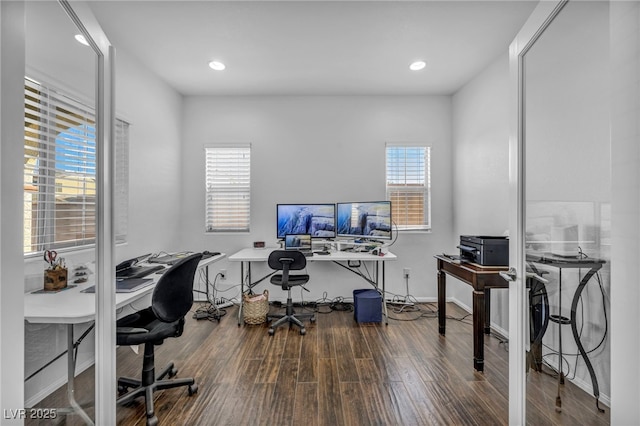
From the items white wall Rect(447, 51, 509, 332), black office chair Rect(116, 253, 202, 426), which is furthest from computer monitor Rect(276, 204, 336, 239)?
white wall Rect(447, 51, 509, 332)

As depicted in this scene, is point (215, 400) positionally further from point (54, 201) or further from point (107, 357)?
point (54, 201)

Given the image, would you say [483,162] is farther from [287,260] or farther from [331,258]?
[287,260]

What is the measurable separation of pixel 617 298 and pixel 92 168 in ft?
6.69

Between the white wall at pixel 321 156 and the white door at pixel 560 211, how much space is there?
2.23 meters

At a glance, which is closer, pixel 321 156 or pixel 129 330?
pixel 129 330

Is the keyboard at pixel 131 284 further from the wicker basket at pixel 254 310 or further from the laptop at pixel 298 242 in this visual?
the laptop at pixel 298 242

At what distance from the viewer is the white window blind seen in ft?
12.0

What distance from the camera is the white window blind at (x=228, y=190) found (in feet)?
12.0

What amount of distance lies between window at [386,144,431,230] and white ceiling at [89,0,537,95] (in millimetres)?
839

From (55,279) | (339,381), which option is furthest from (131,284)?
(339,381)

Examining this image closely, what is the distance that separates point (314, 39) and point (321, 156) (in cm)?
146

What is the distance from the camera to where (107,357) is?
1.27 m

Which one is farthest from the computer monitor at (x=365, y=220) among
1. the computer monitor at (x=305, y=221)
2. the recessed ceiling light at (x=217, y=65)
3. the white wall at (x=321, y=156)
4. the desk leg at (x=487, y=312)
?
the recessed ceiling light at (x=217, y=65)

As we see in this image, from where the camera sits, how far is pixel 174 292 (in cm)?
161
